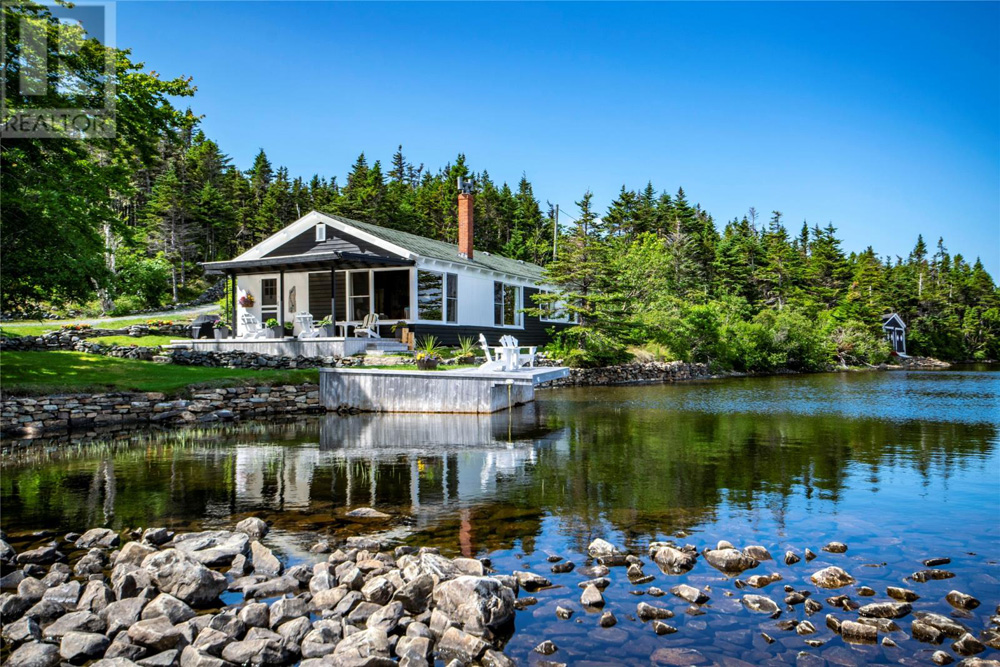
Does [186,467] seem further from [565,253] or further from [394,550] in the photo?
[565,253]

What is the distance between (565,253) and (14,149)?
19.8 m

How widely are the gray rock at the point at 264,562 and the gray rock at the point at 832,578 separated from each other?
4909mm

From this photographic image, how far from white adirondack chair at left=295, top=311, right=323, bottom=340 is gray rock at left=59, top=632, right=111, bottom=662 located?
1833 cm

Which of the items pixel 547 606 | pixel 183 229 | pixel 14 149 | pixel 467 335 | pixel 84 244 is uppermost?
pixel 183 229

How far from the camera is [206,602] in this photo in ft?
18.0

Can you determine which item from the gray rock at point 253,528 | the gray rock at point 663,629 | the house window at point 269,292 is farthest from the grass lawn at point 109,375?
the gray rock at point 663,629

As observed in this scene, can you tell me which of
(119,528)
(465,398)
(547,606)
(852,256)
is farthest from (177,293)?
(852,256)

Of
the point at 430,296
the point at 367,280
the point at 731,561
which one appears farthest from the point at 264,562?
the point at 367,280

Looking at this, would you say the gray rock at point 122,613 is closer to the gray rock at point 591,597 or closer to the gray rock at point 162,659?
the gray rock at point 162,659

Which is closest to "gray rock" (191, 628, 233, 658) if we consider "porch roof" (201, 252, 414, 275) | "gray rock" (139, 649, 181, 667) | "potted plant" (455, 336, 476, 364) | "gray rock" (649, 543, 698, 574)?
"gray rock" (139, 649, 181, 667)

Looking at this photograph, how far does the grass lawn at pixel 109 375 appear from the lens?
50.9ft

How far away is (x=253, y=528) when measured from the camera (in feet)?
23.7

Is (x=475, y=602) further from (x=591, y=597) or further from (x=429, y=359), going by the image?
(x=429, y=359)

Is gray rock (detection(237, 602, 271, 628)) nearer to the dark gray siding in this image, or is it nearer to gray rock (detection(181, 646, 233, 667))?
gray rock (detection(181, 646, 233, 667))
